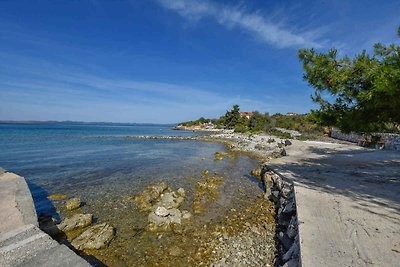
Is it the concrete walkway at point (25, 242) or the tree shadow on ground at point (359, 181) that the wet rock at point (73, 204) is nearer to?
the concrete walkway at point (25, 242)

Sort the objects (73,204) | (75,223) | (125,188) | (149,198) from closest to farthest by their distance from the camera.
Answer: (75,223)
(73,204)
(149,198)
(125,188)

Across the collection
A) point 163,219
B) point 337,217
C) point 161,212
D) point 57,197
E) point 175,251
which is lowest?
point 57,197

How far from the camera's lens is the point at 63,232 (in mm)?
6219

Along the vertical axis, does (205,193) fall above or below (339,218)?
below

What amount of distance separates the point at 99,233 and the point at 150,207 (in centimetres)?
239

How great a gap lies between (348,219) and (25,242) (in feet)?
20.3

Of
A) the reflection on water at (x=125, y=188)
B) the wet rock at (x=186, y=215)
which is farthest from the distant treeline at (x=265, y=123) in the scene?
the wet rock at (x=186, y=215)

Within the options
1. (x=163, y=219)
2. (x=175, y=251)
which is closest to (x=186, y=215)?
(x=163, y=219)

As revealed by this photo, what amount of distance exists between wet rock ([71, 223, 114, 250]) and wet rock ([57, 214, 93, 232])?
0.71 meters

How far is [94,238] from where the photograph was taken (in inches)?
224

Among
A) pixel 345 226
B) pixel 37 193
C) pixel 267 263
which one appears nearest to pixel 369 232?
pixel 345 226

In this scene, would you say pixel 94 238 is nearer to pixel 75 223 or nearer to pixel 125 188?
pixel 75 223

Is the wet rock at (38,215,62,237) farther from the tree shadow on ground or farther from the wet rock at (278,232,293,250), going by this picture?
the tree shadow on ground

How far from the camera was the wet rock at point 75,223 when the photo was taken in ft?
20.8
